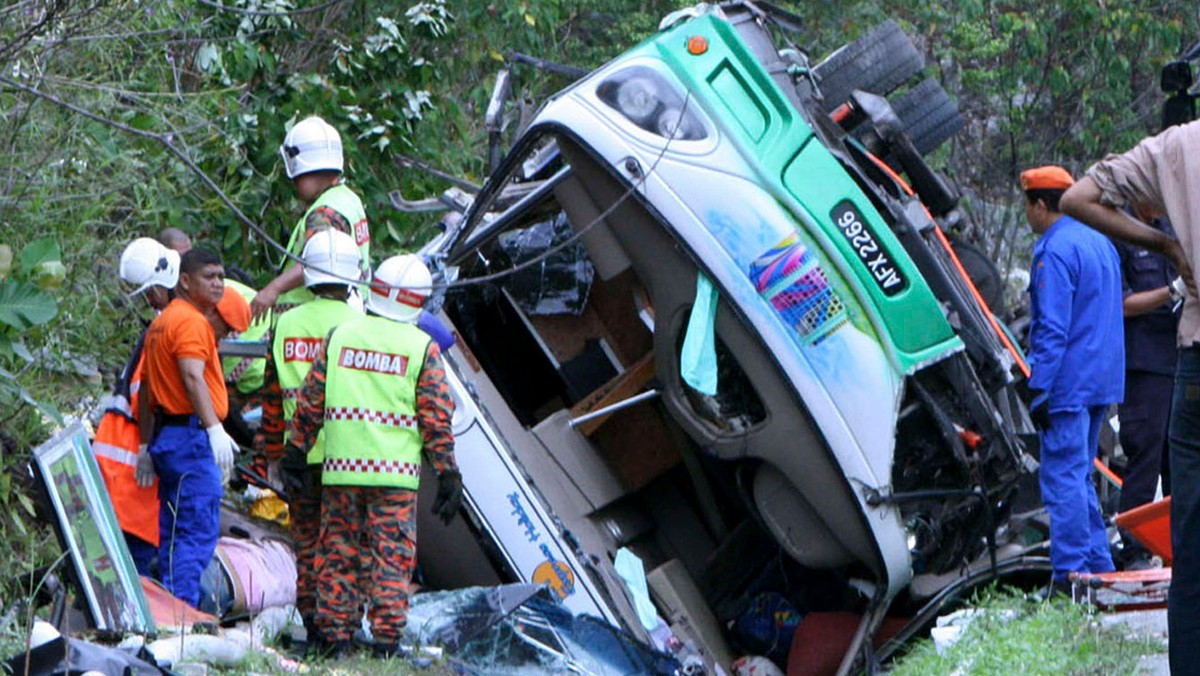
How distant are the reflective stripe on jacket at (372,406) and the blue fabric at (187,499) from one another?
Answer: 703 mm

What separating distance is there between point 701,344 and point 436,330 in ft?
3.52

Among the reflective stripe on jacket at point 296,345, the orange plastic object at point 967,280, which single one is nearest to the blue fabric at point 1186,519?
the orange plastic object at point 967,280

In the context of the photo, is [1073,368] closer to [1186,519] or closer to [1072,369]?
[1072,369]

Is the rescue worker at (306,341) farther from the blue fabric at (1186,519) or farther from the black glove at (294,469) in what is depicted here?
the blue fabric at (1186,519)

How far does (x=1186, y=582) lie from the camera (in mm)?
4328

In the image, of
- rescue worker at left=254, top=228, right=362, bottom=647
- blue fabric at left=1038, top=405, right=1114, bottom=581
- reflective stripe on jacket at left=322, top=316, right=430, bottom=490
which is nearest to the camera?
reflective stripe on jacket at left=322, top=316, right=430, bottom=490

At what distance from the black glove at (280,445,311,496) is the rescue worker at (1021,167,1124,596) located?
2697mm

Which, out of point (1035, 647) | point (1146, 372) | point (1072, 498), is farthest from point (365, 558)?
point (1146, 372)

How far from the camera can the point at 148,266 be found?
6.99m

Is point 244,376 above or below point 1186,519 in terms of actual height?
above

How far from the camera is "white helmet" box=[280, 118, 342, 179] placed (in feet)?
25.2

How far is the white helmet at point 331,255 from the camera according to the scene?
Answer: 6.88 m

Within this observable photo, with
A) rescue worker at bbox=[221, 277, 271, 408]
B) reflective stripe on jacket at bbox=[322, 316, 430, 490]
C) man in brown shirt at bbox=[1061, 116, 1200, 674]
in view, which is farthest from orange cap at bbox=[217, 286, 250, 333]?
man in brown shirt at bbox=[1061, 116, 1200, 674]

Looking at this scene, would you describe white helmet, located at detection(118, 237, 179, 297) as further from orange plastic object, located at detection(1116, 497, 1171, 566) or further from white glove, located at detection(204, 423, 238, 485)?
orange plastic object, located at detection(1116, 497, 1171, 566)
